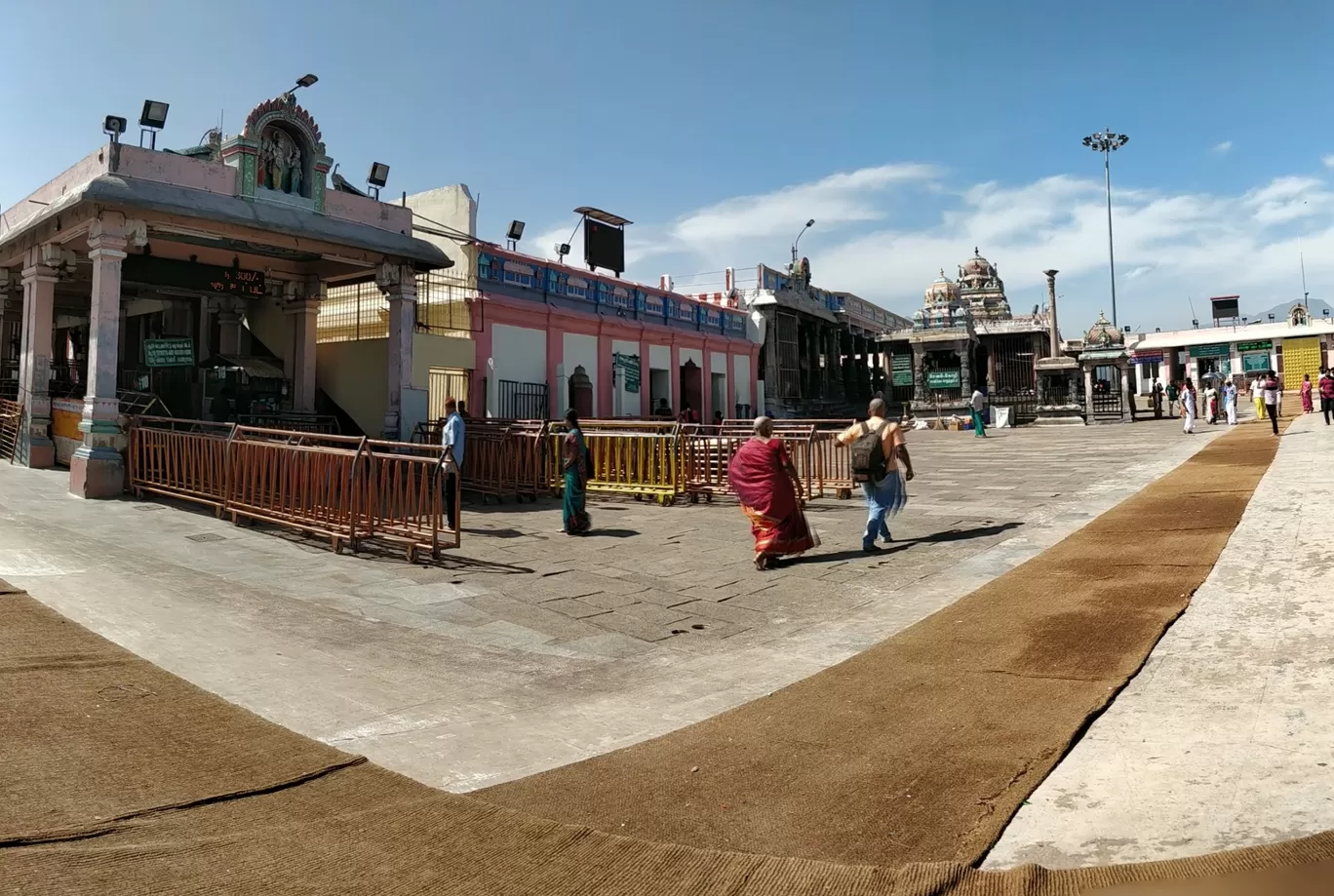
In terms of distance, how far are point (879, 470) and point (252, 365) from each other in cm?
1410

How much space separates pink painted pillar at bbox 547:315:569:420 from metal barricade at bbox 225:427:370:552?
40.9 ft

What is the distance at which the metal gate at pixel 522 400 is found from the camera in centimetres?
2127

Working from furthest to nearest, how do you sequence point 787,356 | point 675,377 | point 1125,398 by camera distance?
point 787,356 → point 1125,398 → point 675,377

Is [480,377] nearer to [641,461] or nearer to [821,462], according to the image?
[641,461]

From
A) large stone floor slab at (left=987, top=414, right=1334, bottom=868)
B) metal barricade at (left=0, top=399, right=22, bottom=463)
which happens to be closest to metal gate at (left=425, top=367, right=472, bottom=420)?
metal barricade at (left=0, top=399, right=22, bottom=463)

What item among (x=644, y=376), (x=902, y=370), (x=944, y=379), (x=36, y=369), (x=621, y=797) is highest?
(x=902, y=370)

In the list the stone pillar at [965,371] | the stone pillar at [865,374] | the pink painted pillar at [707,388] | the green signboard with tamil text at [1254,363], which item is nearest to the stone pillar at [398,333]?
the pink painted pillar at [707,388]

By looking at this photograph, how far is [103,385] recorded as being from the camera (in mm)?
12125

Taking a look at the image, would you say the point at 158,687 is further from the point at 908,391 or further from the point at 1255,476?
the point at 908,391

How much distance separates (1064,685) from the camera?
14.3 feet

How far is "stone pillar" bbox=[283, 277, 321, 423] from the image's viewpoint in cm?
1791

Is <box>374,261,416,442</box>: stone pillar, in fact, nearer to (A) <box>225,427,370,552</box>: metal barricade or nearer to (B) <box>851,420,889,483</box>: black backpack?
(A) <box>225,427,370,552</box>: metal barricade

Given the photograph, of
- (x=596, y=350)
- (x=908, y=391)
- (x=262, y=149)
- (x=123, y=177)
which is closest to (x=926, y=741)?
(x=123, y=177)

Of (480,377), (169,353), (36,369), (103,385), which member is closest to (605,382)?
(480,377)
